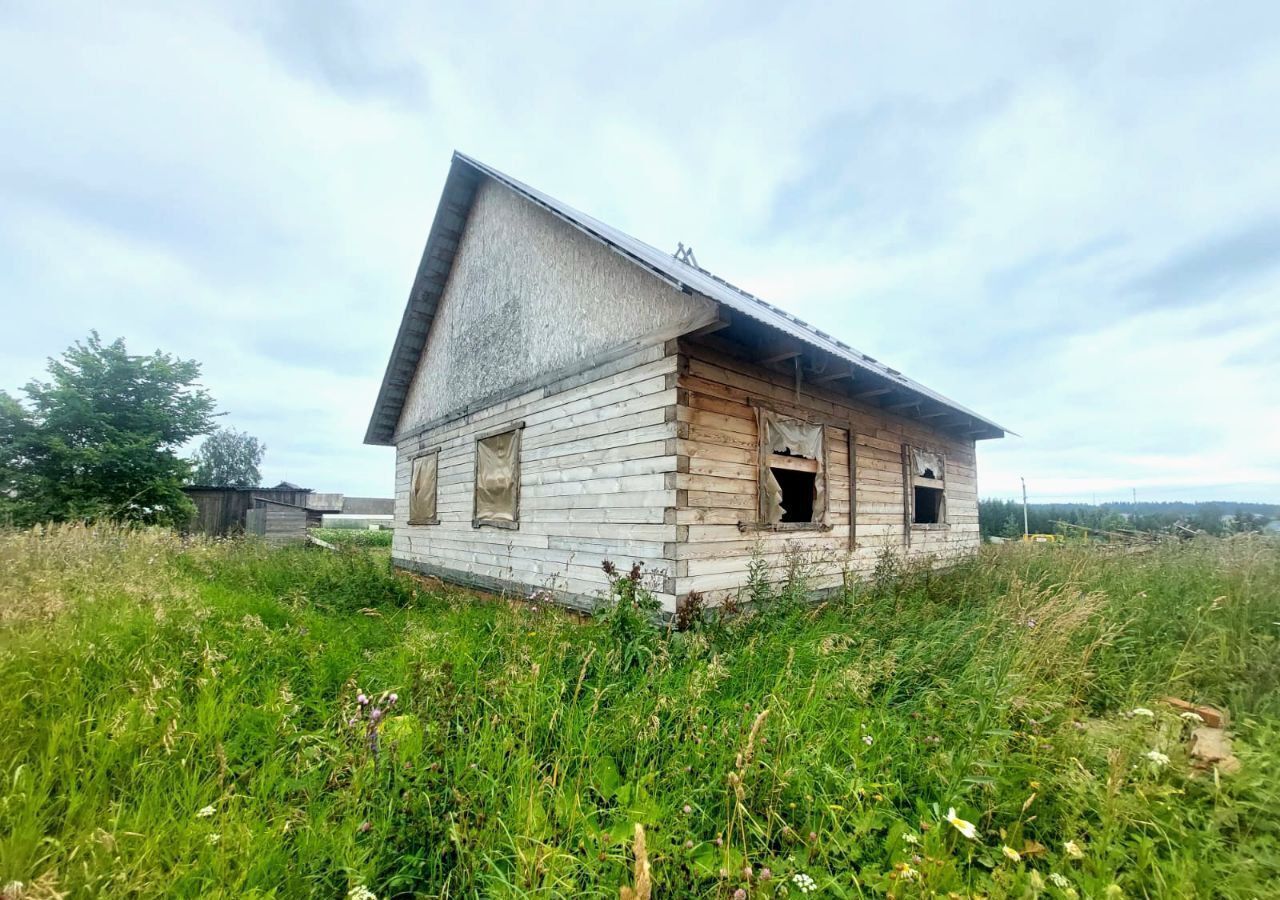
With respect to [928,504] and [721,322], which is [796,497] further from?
[721,322]

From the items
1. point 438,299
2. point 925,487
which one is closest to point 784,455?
point 925,487

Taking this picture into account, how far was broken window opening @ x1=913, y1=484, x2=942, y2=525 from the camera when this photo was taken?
10292 mm

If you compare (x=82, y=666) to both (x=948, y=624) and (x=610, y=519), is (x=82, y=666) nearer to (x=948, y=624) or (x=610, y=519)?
(x=610, y=519)

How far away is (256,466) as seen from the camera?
175 ft

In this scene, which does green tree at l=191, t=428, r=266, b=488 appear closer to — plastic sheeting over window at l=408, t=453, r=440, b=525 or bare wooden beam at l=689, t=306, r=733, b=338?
plastic sheeting over window at l=408, t=453, r=440, b=525

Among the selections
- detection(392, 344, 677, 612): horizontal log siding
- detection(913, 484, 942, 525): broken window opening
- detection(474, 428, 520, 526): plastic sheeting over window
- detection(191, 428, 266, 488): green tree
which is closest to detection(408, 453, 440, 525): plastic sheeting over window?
detection(392, 344, 677, 612): horizontal log siding

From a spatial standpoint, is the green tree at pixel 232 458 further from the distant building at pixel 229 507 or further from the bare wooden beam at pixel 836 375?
the bare wooden beam at pixel 836 375

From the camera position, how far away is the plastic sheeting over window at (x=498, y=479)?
7.61 m

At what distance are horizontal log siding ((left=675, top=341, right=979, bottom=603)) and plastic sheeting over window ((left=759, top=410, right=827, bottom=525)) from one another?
16 cm

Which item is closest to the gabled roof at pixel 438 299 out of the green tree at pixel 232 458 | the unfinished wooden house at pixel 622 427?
the unfinished wooden house at pixel 622 427

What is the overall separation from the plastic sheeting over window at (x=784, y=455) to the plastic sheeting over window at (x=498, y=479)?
355 centimetres

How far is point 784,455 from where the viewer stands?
6.62 meters

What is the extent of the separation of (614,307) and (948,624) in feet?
16.3

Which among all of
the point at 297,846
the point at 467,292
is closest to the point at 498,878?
the point at 297,846
